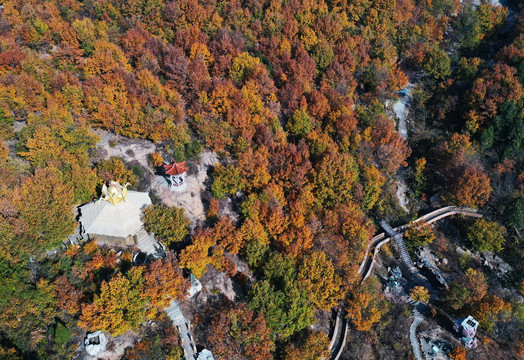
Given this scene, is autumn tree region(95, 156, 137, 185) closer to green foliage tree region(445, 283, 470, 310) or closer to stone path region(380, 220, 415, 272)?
stone path region(380, 220, 415, 272)

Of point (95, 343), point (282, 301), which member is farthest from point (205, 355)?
point (95, 343)

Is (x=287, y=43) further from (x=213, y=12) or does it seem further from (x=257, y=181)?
(x=257, y=181)

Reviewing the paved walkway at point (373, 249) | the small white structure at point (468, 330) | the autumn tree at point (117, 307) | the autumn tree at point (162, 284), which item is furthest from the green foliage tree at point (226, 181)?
the small white structure at point (468, 330)

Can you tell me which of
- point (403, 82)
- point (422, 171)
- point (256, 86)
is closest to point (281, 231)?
point (256, 86)

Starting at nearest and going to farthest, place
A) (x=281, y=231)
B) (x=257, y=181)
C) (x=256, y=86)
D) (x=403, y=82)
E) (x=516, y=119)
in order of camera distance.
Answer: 1. (x=281, y=231)
2. (x=257, y=181)
3. (x=256, y=86)
4. (x=516, y=119)
5. (x=403, y=82)

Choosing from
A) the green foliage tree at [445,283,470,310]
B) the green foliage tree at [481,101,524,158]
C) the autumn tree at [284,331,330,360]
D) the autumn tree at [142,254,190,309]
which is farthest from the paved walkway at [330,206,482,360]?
the autumn tree at [142,254,190,309]

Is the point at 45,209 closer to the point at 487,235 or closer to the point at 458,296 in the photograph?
the point at 458,296

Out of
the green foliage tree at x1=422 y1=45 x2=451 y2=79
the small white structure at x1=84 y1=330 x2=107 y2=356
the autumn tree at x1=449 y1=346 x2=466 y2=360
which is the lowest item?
the small white structure at x1=84 y1=330 x2=107 y2=356
